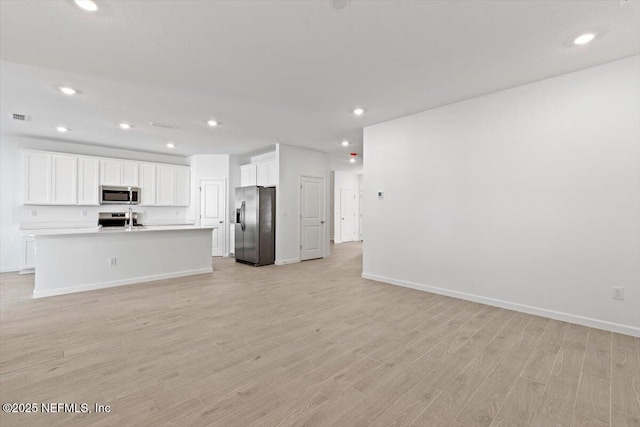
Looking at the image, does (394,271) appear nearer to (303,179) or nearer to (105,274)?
(303,179)

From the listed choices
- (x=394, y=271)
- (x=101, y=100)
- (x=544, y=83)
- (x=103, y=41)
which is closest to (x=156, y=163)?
(x=101, y=100)

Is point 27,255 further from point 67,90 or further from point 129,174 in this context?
point 67,90

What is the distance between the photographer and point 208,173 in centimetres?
787

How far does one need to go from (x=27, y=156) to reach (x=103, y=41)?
5.18 meters

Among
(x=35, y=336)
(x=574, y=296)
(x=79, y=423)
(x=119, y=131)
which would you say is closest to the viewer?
(x=79, y=423)

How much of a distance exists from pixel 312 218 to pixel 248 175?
2.22 metres

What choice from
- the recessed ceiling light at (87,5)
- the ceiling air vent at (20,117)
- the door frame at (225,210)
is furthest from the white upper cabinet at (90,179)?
the recessed ceiling light at (87,5)

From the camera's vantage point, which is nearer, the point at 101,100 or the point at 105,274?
the point at 101,100

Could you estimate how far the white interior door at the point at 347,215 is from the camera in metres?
11.1

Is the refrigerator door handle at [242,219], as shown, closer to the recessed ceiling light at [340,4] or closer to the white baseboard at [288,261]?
the white baseboard at [288,261]

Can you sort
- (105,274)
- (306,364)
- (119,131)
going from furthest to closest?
(119,131), (105,274), (306,364)

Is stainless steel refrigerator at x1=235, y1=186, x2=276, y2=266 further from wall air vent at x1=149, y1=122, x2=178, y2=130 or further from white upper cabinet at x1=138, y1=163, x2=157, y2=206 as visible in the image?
white upper cabinet at x1=138, y1=163, x2=157, y2=206

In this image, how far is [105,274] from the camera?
15.1 ft

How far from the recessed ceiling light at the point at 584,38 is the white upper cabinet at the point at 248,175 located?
636 cm
